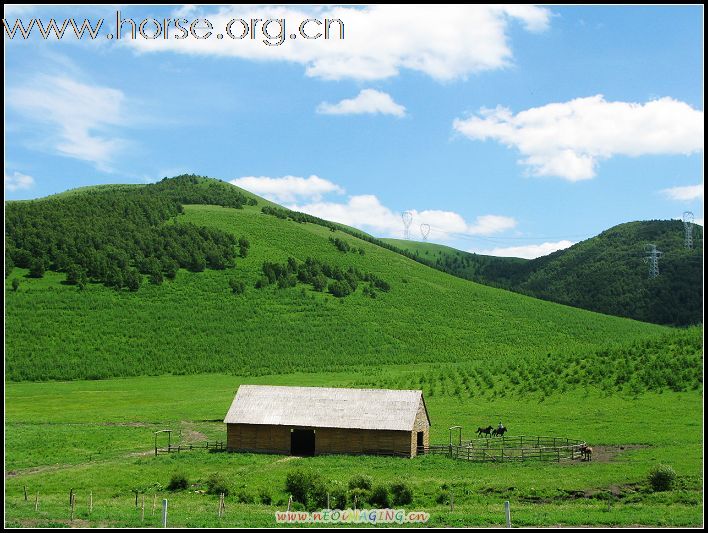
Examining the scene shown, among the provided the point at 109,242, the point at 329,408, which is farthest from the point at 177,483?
the point at 109,242

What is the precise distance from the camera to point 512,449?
1647 inches

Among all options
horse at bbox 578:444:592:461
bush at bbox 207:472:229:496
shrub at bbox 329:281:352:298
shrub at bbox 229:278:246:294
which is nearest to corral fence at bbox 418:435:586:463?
horse at bbox 578:444:592:461

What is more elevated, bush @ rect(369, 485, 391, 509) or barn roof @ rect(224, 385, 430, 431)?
barn roof @ rect(224, 385, 430, 431)

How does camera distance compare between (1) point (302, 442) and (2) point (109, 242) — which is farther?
(2) point (109, 242)

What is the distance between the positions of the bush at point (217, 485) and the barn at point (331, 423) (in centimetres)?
1137

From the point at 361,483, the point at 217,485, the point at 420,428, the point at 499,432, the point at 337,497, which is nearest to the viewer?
the point at 337,497

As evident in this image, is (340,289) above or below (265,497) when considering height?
above

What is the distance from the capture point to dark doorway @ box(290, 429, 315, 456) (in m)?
44.2

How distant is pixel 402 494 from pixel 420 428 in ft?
46.7

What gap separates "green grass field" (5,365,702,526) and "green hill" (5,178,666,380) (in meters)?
29.7

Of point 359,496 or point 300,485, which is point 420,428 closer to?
point 359,496

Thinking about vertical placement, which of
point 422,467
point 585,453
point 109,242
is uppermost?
point 109,242

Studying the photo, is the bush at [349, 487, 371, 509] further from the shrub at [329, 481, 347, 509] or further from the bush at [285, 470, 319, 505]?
the bush at [285, 470, 319, 505]

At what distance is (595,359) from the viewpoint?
241ft
